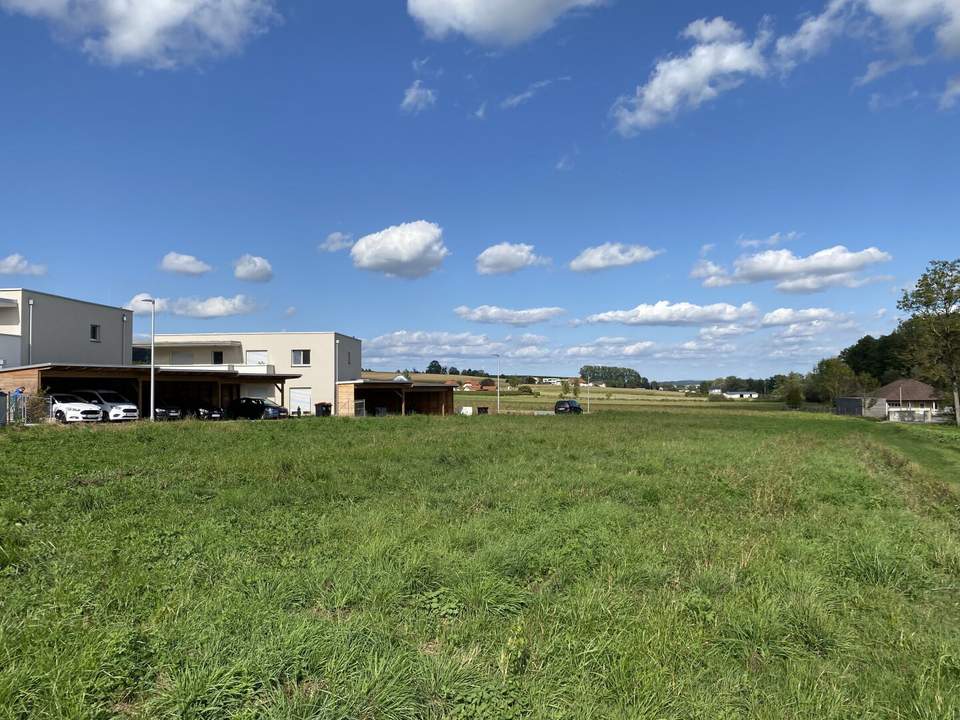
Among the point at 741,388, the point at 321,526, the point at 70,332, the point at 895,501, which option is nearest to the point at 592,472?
the point at 895,501

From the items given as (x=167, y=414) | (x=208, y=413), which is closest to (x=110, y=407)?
(x=167, y=414)

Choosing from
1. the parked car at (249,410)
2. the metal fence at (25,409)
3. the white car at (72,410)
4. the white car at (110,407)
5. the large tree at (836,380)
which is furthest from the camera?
the large tree at (836,380)

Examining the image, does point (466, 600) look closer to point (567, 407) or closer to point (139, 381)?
point (139, 381)

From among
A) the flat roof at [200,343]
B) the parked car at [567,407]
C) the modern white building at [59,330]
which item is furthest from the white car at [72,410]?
the parked car at [567,407]

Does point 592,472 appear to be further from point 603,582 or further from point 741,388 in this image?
point 741,388

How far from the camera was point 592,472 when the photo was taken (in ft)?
45.4

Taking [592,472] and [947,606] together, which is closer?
Result: [947,606]

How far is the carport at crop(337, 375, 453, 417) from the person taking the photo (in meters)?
45.8

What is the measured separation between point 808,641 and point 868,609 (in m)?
1.25

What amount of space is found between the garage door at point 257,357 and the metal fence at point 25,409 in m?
23.2

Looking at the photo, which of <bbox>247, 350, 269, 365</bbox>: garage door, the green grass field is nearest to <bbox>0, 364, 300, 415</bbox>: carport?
<bbox>247, 350, 269, 365</bbox>: garage door

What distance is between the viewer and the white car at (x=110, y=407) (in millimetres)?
29203

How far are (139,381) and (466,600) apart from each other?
107ft

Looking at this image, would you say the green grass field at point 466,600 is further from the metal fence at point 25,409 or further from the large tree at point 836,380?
the large tree at point 836,380
